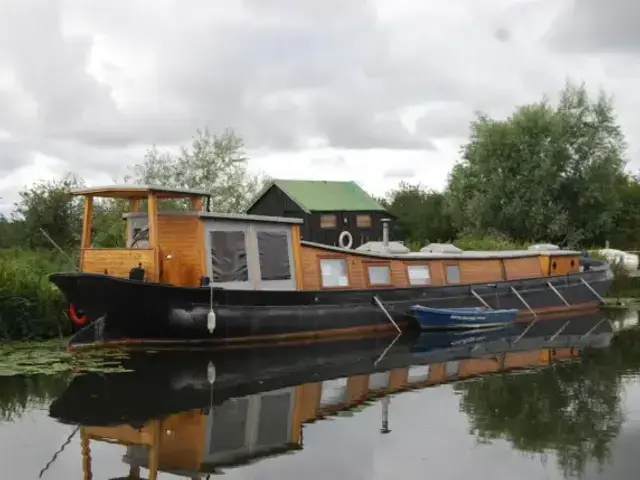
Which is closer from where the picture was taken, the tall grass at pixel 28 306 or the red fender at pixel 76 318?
the red fender at pixel 76 318

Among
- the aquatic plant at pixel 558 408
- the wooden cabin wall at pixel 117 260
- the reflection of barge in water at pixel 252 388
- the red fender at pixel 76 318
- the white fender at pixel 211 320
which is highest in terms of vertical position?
the wooden cabin wall at pixel 117 260

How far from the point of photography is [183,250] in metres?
14.0

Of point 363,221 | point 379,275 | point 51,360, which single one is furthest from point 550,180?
point 51,360

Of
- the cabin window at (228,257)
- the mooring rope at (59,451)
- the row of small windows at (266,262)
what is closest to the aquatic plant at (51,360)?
the cabin window at (228,257)

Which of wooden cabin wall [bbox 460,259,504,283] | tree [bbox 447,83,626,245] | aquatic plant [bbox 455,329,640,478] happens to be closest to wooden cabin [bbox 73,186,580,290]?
wooden cabin wall [bbox 460,259,504,283]

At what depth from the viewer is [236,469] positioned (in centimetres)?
725

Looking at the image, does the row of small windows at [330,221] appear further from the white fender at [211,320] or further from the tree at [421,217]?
the white fender at [211,320]

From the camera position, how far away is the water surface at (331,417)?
738 cm

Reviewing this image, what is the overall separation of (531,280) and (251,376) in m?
10.7

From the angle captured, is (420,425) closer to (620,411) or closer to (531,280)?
(620,411)

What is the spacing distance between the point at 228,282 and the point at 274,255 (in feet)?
4.05

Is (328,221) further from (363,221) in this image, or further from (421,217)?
(421,217)

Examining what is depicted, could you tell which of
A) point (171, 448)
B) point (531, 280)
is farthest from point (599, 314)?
point (171, 448)

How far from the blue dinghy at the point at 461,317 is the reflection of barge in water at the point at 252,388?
1.61ft
